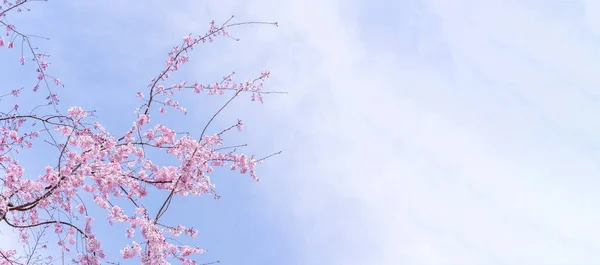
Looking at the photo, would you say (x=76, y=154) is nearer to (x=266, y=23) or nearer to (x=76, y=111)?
(x=76, y=111)

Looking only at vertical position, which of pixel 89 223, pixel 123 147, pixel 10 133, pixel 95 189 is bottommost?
pixel 89 223

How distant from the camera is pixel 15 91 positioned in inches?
392

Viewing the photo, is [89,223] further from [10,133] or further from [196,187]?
[10,133]

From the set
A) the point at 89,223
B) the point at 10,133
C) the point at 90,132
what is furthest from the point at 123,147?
the point at 10,133

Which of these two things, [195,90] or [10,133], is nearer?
[10,133]

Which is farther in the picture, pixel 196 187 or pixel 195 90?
pixel 195 90

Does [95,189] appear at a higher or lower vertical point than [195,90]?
lower

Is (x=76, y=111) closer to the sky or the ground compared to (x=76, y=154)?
closer to the sky

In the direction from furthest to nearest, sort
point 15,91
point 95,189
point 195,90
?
point 195,90
point 15,91
point 95,189

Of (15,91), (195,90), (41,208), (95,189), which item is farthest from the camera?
(195,90)

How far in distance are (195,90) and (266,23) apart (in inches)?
78.1

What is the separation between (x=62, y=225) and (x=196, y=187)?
2.16m

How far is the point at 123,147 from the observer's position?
30.0 feet

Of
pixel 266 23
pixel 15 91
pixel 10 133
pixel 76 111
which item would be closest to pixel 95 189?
pixel 76 111
